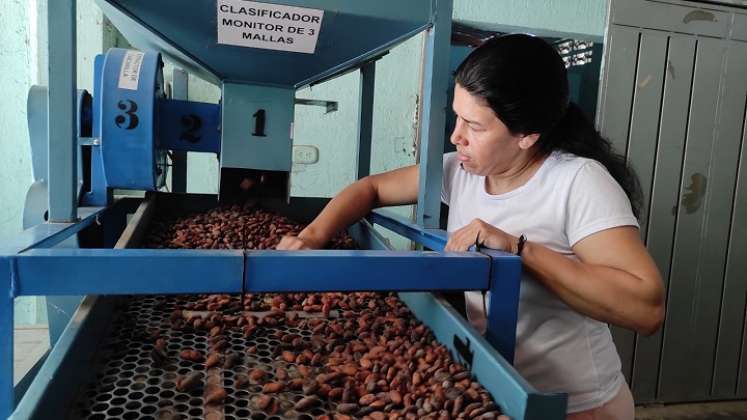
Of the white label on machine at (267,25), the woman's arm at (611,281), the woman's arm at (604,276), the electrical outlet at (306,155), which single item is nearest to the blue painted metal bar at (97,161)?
the white label on machine at (267,25)

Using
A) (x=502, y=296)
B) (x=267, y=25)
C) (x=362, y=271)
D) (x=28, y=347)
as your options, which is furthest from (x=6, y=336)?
(x=28, y=347)

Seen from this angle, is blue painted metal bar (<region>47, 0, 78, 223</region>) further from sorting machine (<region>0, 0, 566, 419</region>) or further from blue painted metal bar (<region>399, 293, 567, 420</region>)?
blue painted metal bar (<region>399, 293, 567, 420</region>)

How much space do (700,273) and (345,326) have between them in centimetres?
238

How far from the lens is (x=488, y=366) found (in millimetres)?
790

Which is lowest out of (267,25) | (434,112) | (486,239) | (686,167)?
(486,239)

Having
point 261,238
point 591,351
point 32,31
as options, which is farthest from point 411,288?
point 32,31

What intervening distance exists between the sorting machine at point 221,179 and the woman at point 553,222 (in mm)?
155

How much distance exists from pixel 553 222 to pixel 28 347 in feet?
9.63

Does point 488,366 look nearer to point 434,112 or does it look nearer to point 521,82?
point 521,82

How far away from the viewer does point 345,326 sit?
3.67 feet

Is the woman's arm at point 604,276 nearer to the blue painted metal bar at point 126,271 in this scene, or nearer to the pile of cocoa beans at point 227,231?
the blue painted metal bar at point 126,271

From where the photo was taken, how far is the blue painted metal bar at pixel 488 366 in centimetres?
66

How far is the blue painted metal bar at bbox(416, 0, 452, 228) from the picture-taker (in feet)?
4.23

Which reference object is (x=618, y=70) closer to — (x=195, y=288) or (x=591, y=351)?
(x=591, y=351)
